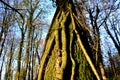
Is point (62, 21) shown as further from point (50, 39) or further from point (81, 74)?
point (81, 74)

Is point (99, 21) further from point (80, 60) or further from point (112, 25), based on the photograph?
point (80, 60)

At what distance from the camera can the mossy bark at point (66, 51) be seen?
123 inches

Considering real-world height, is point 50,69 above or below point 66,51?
below

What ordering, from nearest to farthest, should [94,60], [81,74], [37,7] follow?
[81,74] → [94,60] → [37,7]

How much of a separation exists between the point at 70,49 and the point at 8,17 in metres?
18.5

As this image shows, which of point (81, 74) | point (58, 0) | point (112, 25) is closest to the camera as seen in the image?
point (81, 74)

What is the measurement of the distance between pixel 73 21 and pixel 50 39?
463mm

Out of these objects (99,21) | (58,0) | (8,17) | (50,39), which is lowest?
(50,39)

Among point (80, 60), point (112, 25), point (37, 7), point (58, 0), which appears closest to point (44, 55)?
A: point (80, 60)

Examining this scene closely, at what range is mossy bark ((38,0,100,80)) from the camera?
3119 millimetres

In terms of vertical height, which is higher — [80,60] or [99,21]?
[99,21]

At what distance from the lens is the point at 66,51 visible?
A: 3.20 meters

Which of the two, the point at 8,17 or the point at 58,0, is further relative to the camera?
the point at 8,17

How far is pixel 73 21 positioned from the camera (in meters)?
3.53
